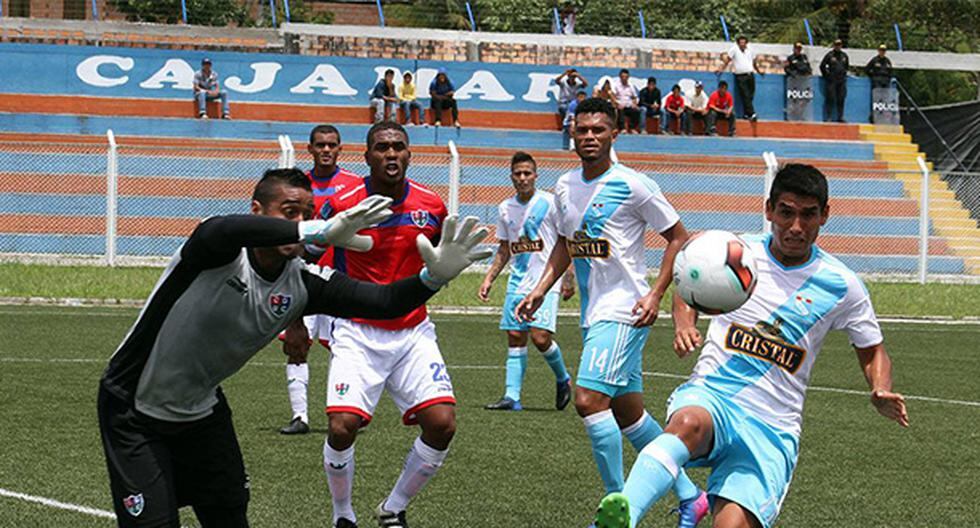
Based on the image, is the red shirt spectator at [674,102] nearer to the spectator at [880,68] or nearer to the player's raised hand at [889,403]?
the spectator at [880,68]

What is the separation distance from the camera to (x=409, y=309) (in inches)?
221

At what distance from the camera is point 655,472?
5.73 m

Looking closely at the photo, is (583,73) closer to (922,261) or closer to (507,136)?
(507,136)

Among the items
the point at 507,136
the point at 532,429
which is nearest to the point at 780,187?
the point at 532,429

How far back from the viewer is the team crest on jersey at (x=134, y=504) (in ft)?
17.8

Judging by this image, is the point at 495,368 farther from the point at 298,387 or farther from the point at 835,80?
the point at 835,80

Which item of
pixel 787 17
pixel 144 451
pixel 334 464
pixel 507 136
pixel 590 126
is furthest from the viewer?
pixel 787 17

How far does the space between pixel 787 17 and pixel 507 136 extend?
19706 millimetres

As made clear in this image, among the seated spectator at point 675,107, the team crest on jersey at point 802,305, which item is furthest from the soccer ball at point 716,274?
the seated spectator at point 675,107

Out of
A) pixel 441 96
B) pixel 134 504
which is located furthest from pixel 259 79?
pixel 134 504

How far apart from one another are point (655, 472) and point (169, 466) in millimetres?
1856

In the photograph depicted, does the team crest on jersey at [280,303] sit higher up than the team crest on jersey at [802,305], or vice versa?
the team crest on jersey at [280,303]

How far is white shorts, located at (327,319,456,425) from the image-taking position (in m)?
7.94

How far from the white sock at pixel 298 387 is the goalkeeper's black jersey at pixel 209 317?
550cm
